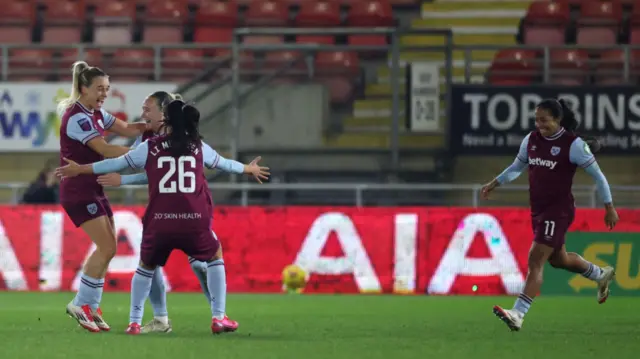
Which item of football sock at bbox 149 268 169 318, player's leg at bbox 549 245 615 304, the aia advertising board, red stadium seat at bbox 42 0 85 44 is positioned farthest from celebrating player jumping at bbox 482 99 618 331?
red stadium seat at bbox 42 0 85 44

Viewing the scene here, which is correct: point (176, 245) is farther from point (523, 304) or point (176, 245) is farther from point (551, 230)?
point (551, 230)

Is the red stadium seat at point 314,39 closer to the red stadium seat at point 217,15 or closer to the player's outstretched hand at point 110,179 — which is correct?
the red stadium seat at point 217,15

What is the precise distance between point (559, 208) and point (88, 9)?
14.6 m

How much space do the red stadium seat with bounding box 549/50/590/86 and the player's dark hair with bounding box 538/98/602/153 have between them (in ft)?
28.2

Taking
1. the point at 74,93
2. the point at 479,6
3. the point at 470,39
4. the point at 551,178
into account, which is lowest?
the point at 551,178

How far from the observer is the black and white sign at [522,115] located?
20.1m

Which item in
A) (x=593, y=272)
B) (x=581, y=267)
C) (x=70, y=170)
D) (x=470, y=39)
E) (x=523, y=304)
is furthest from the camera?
(x=470, y=39)

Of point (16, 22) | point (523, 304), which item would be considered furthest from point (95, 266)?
point (16, 22)

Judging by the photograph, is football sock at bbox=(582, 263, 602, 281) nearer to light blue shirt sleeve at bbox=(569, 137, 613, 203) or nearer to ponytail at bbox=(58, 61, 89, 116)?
light blue shirt sleeve at bbox=(569, 137, 613, 203)

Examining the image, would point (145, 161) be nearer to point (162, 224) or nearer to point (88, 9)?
point (162, 224)

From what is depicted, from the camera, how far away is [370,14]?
898 inches

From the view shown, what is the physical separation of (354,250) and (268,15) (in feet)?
20.6

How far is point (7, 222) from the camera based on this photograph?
1823 centimetres

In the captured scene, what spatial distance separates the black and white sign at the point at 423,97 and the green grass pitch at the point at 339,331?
4.50 m
